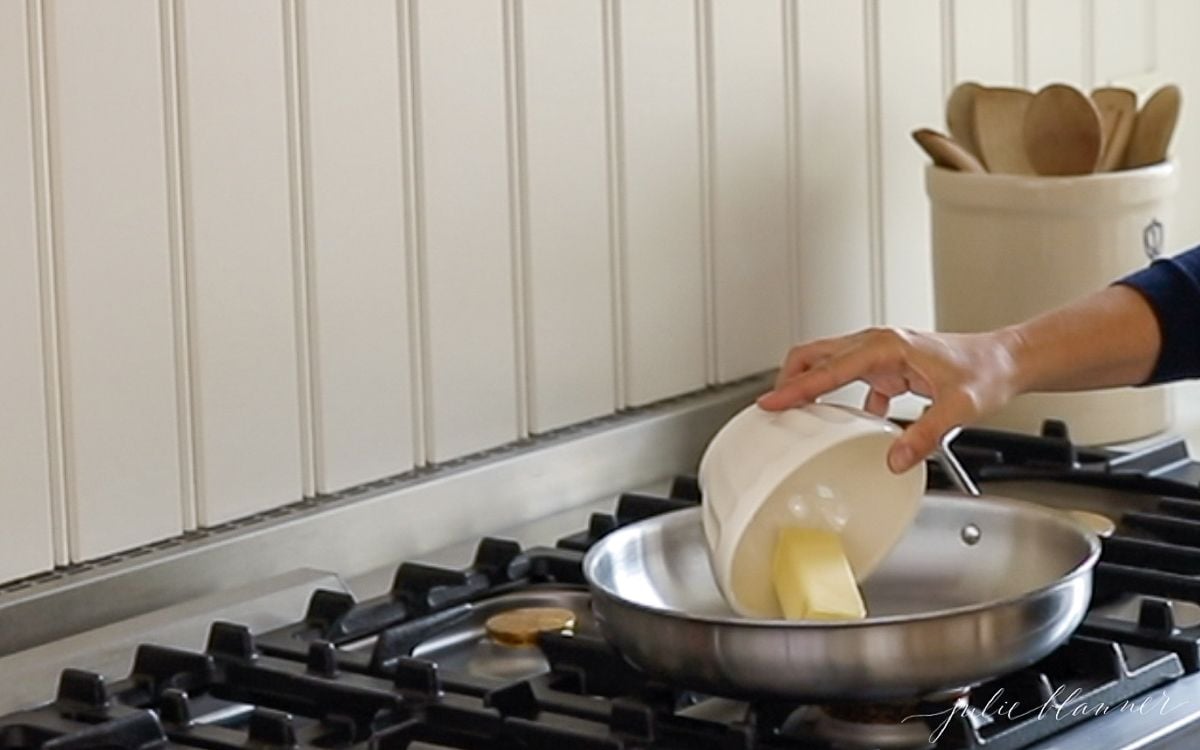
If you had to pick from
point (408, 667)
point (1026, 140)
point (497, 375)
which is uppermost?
point (1026, 140)

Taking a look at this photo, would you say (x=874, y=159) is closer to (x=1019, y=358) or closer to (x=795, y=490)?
(x=1019, y=358)

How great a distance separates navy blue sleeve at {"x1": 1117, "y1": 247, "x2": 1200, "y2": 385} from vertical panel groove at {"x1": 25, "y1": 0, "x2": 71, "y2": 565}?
28.1 inches

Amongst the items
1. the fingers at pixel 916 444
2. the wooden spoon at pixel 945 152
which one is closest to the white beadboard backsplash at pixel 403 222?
the wooden spoon at pixel 945 152

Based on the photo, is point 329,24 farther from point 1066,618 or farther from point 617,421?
point 1066,618

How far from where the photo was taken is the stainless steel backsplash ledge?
1.42 metres

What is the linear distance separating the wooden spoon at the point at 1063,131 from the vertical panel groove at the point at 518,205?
454mm

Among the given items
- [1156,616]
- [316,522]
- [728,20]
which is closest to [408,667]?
[316,522]

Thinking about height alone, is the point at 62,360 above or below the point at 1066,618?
above

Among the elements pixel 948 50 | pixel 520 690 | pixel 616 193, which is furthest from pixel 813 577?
pixel 948 50

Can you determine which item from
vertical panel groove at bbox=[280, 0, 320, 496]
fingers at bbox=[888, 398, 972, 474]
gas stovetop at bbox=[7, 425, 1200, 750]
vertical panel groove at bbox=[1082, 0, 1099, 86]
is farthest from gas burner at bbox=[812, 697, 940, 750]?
vertical panel groove at bbox=[1082, 0, 1099, 86]

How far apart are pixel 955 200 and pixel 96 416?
771 millimetres

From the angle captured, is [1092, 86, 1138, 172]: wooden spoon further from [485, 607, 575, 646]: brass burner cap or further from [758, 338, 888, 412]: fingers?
[485, 607, 575, 646]: brass burner cap

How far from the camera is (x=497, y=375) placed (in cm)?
169
